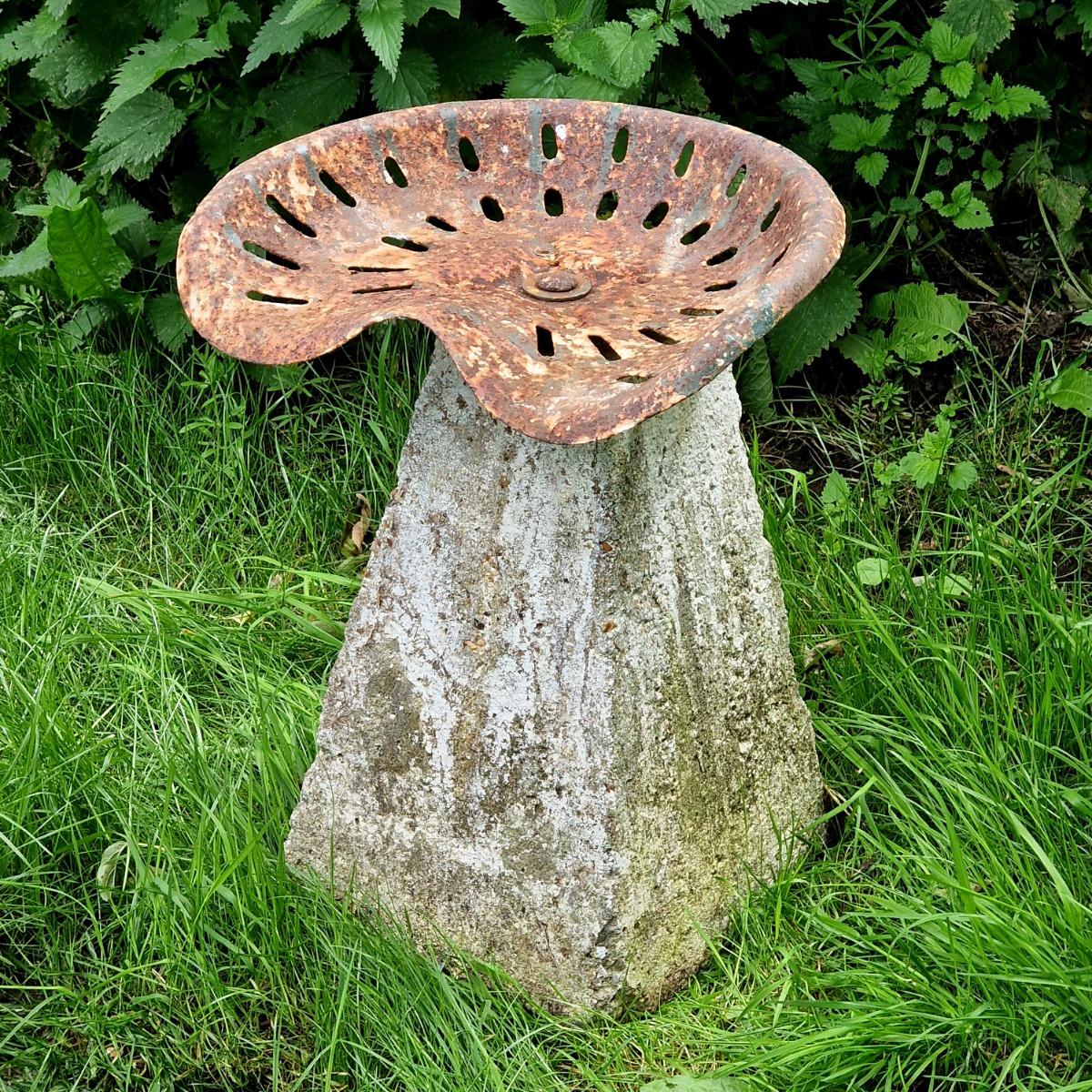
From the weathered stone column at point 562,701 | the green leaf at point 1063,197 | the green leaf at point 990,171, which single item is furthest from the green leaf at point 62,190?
the green leaf at point 1063,197

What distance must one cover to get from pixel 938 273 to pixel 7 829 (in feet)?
7.84

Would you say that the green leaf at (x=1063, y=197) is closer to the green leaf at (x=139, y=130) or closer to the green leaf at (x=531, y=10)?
the green leaf at (x=531, y=10)

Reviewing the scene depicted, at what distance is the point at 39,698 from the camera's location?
2477mm

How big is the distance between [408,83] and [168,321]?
0.85 meters

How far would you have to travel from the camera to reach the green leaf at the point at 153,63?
299cm

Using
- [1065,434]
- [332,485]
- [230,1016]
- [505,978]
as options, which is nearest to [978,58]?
[1065,434]

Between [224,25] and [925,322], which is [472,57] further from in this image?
[925,322]

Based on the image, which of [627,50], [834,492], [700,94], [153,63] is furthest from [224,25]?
[834,492]

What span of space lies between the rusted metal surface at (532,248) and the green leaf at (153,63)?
0.95 meters

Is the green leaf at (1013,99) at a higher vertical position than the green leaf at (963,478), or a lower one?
higher

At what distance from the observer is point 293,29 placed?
2893 mm

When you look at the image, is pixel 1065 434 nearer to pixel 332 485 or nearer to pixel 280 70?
pixel 332 485

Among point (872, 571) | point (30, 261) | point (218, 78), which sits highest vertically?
point (218, 78)

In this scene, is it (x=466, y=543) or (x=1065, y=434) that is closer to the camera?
(x=466, y=543)
